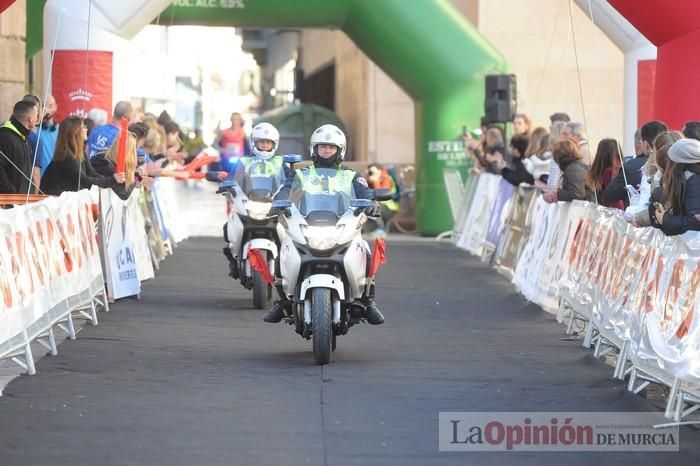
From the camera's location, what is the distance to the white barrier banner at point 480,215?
75.4 ft

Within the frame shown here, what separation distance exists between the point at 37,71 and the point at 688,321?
21.3 meters

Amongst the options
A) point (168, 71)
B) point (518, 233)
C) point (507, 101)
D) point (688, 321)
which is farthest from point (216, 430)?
point (168, 71)

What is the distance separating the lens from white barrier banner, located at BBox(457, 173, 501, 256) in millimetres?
22984

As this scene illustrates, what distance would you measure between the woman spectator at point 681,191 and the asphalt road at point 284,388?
1.14 metres

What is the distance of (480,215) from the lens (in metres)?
24.2

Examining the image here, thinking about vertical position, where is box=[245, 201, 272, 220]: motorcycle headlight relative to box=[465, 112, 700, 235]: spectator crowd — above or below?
below

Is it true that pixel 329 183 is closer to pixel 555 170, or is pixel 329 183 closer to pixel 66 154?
pixel 66 154

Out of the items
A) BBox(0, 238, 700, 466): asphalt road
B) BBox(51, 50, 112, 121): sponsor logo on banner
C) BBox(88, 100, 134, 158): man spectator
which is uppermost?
BBox(51, 50, 112, 121): sponsor logo on banner

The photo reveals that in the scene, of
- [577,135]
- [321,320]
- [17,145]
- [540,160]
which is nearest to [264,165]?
[17,145]

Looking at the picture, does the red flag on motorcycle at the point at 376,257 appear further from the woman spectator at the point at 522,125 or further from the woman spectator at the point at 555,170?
the woman spectator at the point at 522,125

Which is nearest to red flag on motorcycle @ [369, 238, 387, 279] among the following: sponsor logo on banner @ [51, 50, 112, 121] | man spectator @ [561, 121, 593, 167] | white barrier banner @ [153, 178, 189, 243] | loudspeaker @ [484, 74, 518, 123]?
man spectator @ [561, 121, 593, 167]

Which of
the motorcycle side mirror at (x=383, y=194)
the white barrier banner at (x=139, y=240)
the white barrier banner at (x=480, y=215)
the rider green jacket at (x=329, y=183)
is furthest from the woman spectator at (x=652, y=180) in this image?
the white barrier banner at (x=480, y=215)

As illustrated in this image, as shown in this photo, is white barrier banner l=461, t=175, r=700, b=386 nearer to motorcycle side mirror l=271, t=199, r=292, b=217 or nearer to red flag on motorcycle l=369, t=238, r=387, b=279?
red flag on motorcycle l=369, t=238, r=387, b=279

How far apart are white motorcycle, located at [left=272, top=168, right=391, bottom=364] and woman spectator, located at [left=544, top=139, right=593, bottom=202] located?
3.71m
